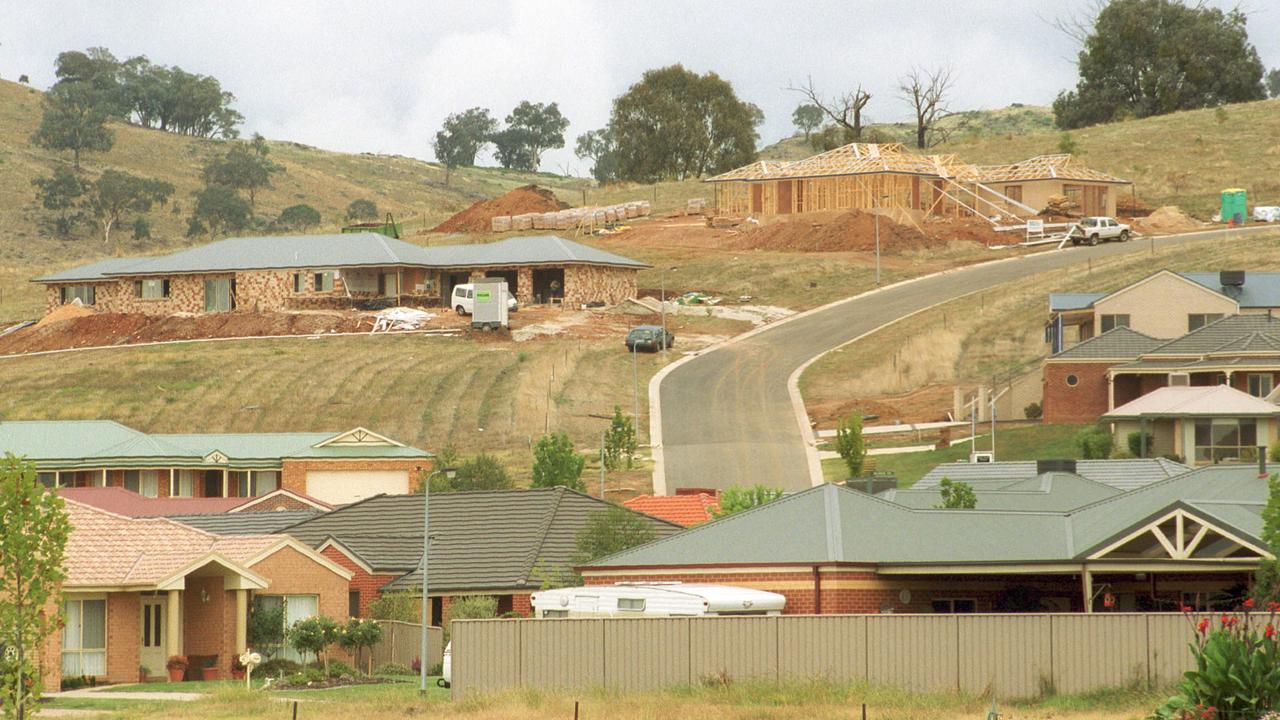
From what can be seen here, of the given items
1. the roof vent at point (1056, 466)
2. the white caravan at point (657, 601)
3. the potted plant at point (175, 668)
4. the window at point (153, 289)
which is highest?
the window at point (153, 289)

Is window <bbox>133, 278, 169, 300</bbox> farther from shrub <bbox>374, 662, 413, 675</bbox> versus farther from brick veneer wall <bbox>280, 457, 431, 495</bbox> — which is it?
shrub <bbox>374, 662, 413, 675</bbox>

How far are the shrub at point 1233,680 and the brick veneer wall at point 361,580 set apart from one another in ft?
93.7

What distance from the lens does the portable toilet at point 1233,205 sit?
131 meters

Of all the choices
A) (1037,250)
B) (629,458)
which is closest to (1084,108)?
(1037,250)

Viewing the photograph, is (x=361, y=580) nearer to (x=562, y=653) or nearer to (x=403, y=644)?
(x=403, y=644)

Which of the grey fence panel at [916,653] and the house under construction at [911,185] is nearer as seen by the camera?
the grey fence panel at [916,653]

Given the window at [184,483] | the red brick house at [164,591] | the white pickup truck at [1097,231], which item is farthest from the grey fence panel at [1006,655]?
the white pickup truck at [1097,231]

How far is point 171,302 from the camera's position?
119 metres

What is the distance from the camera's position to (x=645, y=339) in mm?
104125

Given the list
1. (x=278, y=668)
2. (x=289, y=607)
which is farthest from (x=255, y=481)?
(x=278, y=668)

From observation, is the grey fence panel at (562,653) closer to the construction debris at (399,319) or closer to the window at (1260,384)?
the window at (1260,384)

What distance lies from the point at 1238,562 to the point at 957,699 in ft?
29.8

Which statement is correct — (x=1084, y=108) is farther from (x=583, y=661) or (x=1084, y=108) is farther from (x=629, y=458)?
(x=583, y=661)

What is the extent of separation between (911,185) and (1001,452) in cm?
5690
